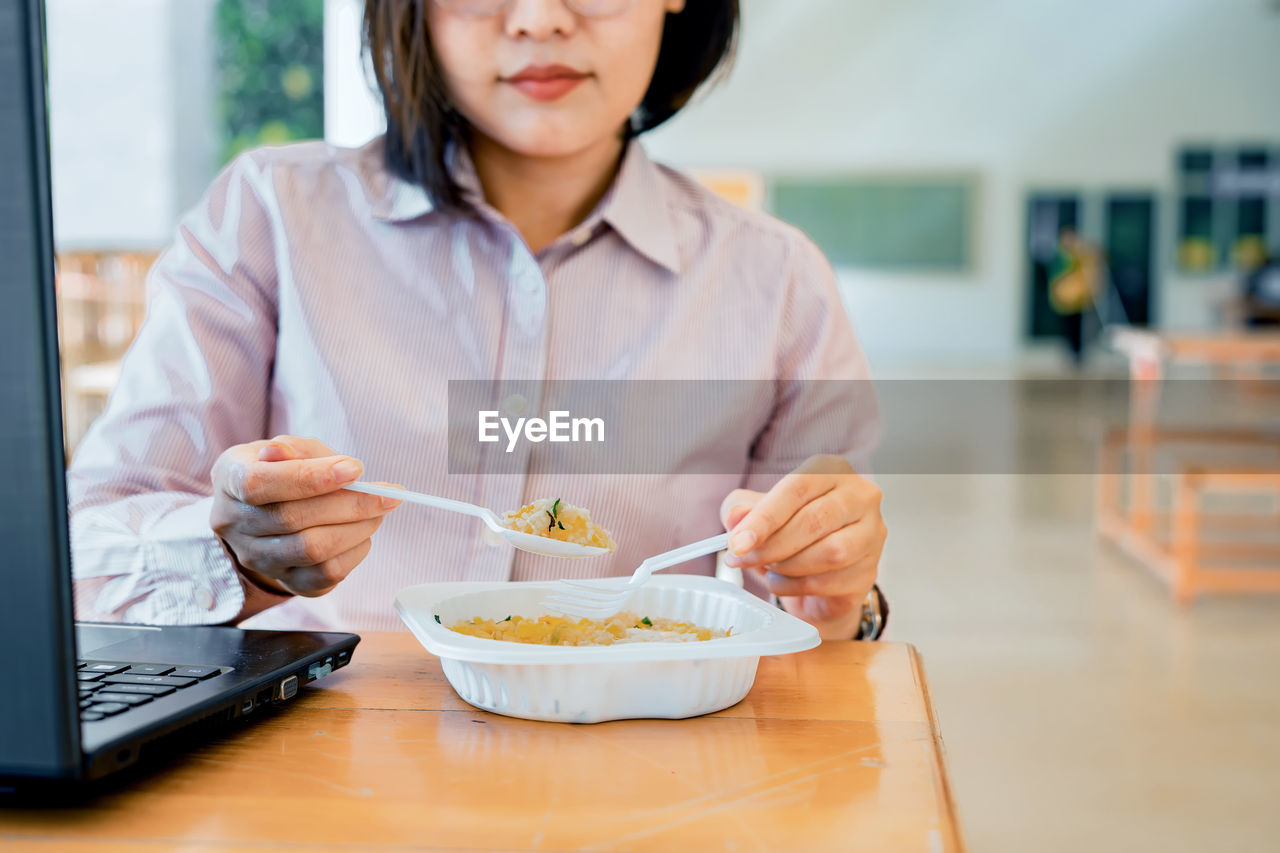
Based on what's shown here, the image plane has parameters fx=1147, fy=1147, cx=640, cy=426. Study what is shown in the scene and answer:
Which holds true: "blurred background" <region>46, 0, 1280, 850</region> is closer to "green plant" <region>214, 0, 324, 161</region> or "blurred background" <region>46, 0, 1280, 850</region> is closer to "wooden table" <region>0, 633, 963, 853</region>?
"green plant" <region>214, 0, 324, 161</region>

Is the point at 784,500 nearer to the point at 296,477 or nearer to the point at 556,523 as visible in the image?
the point at 556,523

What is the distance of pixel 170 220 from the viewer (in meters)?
5.12

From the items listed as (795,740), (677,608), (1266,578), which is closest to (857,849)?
(795,740)

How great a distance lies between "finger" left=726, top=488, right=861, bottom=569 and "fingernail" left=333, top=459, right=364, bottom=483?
0.73ft

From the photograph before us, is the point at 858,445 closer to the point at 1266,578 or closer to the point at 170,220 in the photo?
the point at 1266,578

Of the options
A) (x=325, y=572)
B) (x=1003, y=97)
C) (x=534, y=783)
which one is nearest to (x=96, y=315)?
(x=325, y=572)

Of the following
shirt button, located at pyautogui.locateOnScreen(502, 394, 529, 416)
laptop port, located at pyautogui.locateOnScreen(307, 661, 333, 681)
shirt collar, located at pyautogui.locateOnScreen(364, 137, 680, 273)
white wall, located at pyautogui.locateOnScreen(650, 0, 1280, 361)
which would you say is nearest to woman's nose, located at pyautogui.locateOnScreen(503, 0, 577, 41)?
shirt collar, located at pyautogui.locateOnScreen(364, 137, 680, 273)

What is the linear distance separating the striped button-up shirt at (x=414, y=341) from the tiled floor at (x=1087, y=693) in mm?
194

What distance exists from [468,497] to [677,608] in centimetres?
28

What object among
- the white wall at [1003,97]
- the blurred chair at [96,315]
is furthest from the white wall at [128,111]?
the white wall at [1003,97]

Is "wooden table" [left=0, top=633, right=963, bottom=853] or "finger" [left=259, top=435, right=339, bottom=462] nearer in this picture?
"wooden table" [left=0, top=633, right=963, bottom=853]

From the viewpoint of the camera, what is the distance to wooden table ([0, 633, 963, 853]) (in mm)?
456

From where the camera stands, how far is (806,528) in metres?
0.71

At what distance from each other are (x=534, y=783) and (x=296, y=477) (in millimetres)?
220
